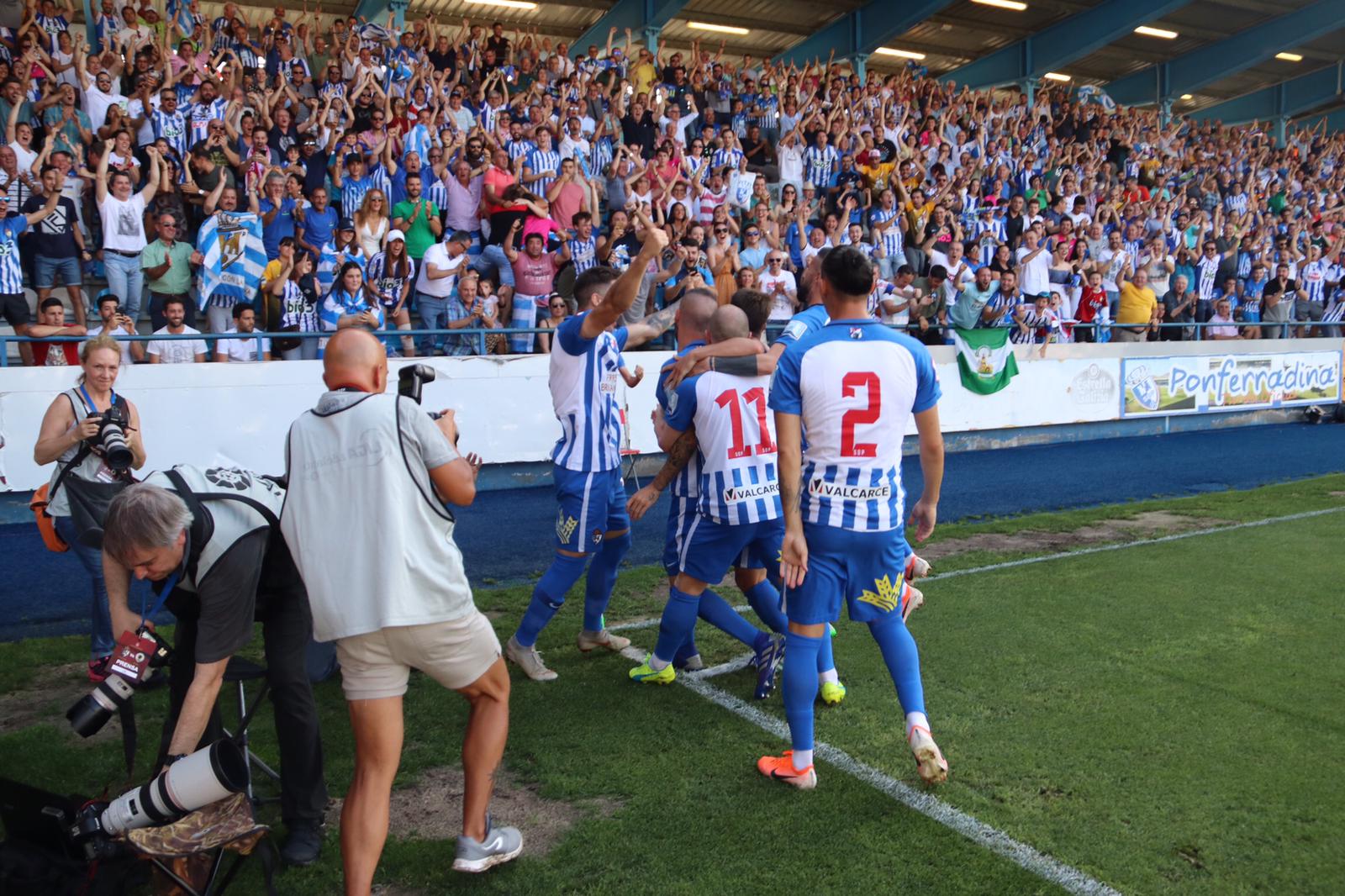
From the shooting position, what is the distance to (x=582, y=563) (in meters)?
5.51

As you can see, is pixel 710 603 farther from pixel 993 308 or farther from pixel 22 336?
pixel 993 308

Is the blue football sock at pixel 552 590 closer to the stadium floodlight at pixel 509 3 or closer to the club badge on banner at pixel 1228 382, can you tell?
the club badge on banner at pixel 1228 382

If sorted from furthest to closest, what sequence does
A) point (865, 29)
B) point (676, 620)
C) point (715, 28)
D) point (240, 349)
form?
point (715, 28) → point (865, 29) → point (240, 349) → point (676, 620)

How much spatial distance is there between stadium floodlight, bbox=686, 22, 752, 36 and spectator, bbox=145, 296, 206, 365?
17086mm

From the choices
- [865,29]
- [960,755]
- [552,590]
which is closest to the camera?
[960,755]

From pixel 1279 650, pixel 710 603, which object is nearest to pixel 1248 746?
pixel 1279 650

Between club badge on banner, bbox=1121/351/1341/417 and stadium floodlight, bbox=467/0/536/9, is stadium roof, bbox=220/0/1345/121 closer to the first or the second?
stadium floodlight, bbox=467/0/536/9

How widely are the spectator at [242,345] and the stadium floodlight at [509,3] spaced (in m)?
13.0

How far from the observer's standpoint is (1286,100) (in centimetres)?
3169

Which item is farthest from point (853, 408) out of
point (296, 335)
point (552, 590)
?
point (296, 335)

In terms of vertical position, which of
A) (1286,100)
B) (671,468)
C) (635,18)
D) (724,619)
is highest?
(635,18)

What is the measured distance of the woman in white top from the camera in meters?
11.7

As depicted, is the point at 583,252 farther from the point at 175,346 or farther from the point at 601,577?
the point at 601,577

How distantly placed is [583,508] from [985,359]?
11066 millimetres
